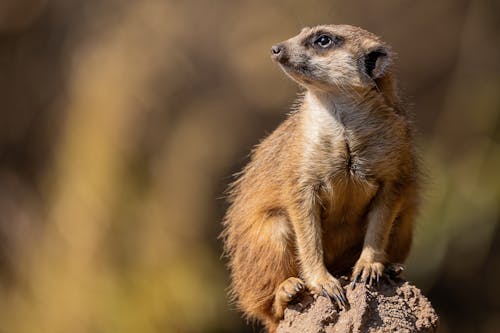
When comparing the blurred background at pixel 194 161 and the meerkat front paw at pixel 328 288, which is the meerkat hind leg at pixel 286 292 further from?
the blurred background at pixel 194 161

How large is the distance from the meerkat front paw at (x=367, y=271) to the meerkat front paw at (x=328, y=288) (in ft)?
0.22

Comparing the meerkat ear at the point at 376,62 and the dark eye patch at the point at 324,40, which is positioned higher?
the dark eye patch at the point at 324,40

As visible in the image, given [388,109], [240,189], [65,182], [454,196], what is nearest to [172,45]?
[65,182]

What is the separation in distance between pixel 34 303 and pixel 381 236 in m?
5.51

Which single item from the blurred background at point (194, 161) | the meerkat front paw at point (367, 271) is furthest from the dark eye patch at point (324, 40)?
the blurred background at point (194, 161)

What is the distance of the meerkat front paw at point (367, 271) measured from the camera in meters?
4.53

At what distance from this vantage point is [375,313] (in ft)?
14.3

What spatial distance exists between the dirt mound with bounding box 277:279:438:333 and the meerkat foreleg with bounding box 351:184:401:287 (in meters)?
0.17

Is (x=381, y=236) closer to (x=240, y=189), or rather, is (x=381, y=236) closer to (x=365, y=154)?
(x=365, y=154)

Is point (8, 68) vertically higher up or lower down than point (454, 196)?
higher up

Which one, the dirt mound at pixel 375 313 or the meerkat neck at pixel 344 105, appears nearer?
the dirt mound at pixel 375 313

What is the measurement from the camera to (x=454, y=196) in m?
9.22

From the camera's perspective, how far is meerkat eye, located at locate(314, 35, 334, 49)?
4832 mm

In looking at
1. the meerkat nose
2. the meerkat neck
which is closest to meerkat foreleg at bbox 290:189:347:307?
the meerkat neck
